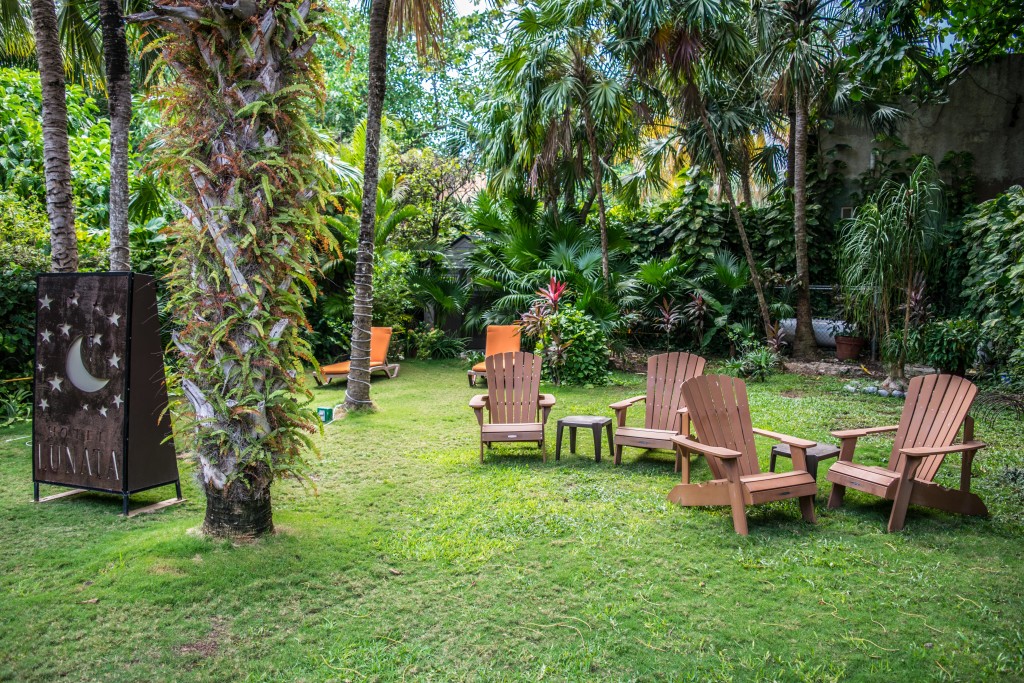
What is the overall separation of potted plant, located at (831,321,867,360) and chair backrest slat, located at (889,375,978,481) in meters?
7.42

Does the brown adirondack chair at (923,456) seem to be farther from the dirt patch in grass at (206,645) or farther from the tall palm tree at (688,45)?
the tall palm tree at (688,45)

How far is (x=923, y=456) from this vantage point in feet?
15.8

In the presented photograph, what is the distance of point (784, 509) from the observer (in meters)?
5.35

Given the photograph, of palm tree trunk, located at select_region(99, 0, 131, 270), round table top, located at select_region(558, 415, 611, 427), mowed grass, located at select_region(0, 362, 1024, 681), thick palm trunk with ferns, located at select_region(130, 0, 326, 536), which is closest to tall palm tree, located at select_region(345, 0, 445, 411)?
palm tree trunk, located at select_region(99, 0, 131, 270)

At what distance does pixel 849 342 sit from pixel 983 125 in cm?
540

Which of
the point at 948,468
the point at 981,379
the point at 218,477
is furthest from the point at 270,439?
the point at 981,379

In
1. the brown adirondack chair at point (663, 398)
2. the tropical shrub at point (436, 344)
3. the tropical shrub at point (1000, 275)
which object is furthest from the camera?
the tropical shrub at point (436, 344)

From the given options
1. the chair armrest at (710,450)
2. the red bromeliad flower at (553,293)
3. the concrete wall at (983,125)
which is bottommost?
the chair armrest at (710,450)

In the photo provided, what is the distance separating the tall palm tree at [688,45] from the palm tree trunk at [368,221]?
454 cm

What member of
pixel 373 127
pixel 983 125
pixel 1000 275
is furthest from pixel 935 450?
pixel 983 125

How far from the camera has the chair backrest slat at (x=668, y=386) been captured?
6883mm

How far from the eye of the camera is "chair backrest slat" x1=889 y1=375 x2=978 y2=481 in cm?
505

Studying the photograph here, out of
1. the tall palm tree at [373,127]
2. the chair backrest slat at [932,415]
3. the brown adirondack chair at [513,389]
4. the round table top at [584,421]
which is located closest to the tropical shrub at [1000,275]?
the chair backrest slat at [932,415]

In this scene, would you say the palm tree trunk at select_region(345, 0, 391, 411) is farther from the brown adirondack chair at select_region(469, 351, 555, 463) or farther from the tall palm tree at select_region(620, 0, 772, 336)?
the tall palm tree at select_region(620, 0, 772, 336)
